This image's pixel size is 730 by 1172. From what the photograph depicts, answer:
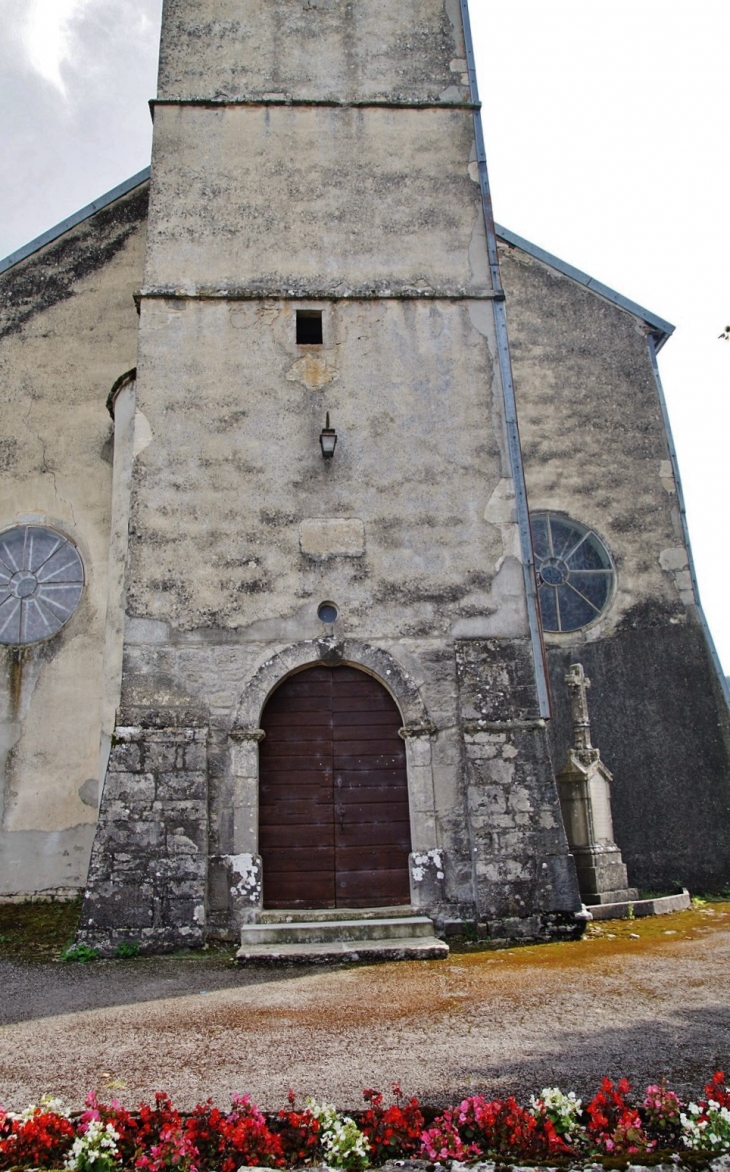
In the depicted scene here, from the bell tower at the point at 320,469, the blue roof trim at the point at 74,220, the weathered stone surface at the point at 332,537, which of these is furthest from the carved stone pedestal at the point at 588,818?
the blue roof trim at the point at 74,220

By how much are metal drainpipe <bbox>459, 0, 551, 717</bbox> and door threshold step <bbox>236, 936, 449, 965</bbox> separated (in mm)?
2520

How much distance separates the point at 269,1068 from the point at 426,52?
11.1m

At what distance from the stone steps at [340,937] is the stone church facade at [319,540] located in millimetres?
279

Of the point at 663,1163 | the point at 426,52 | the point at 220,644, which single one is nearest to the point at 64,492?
the point at 220,644

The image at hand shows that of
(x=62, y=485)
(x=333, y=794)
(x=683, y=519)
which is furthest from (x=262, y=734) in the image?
(x=683, y=519)

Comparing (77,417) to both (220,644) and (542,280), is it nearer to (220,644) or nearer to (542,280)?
(220,644)

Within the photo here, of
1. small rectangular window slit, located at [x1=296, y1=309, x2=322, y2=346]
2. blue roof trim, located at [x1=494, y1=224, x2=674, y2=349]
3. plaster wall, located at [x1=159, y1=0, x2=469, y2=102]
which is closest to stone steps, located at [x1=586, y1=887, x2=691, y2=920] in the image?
small rectangular window slit, located at [x1=296, y1=309, x2=322, y2=346]

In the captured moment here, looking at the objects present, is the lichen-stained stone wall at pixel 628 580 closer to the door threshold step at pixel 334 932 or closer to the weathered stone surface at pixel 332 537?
the weathered stone surface at pixel 332 537

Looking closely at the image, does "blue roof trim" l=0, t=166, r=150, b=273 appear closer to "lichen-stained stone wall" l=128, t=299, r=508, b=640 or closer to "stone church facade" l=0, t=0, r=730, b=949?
"stone church facade" l=0, t=0, r=730, b=949

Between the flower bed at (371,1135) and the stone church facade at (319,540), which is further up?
the stone church facade at (319,540)

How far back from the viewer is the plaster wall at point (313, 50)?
10398 millimetres

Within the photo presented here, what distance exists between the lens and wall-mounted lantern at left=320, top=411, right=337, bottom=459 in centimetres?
888

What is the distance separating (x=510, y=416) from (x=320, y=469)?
2125 mm

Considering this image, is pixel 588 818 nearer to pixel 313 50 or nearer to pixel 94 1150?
pixel 94 1150
